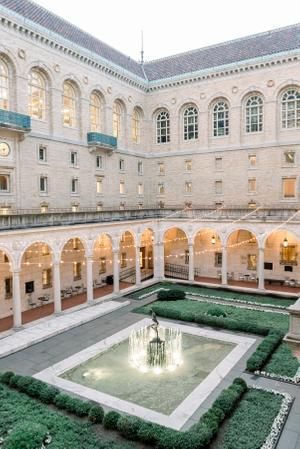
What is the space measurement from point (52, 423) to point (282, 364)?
423 inches

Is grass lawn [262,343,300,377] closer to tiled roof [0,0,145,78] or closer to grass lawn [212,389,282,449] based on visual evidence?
grass lawn [212,389,282,449]

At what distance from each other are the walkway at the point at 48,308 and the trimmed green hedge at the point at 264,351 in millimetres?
14843

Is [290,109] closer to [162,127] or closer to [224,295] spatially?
[162,127]

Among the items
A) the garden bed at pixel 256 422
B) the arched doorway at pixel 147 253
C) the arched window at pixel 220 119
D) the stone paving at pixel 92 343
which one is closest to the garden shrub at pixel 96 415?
the stone paving at pixel 92 343

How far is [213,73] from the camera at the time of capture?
37.5 m

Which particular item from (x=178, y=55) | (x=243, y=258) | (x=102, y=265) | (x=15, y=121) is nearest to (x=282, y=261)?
(x=243, y=258)

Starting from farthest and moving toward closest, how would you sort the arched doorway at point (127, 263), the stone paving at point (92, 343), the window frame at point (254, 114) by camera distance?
the arched doorway at point (127, 263) < the window frame at point (254, 114) < the stone paving at point (92, 343)

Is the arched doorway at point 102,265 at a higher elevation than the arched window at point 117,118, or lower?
lower

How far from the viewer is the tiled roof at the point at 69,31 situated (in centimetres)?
2908

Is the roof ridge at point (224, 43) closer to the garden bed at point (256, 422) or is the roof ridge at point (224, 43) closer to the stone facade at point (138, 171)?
the stone facade at point (138, 171)

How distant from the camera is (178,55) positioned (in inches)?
1690

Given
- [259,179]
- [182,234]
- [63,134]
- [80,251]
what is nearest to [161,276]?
[182,234]

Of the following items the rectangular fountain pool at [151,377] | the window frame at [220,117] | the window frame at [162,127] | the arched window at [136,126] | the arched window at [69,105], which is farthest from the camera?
the window frame at [162,127]

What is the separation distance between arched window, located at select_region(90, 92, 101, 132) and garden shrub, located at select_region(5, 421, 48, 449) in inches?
1108
